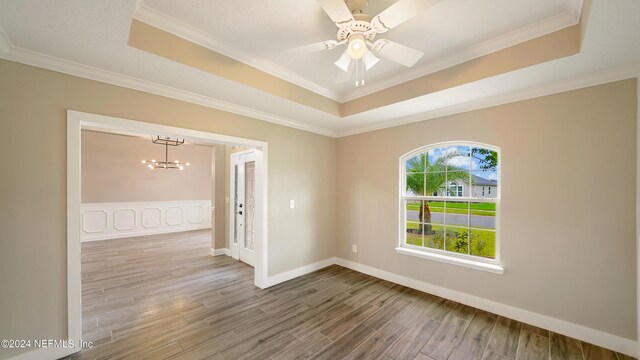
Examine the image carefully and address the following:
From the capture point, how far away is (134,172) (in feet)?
23.6

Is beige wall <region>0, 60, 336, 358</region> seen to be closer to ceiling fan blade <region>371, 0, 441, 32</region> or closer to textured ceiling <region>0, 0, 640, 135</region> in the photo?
textured ceiling <region>0, 0, 640, 135</region>

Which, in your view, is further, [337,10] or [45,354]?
[45,354]

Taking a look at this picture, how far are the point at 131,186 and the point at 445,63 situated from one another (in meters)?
8.64

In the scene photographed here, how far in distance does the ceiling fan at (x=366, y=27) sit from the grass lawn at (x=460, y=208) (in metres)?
2.11

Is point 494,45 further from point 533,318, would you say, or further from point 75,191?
point 75,191

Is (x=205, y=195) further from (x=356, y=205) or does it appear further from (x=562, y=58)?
(x=562, y=58)

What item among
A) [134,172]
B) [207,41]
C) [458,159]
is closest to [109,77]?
[207,41]

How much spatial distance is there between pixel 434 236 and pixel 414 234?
0.29 m

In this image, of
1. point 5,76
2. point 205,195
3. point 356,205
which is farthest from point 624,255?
point 205,195

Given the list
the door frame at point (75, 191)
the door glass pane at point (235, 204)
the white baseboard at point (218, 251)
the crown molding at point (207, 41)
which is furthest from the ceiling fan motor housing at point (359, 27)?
the white baseboard at point (218, 251)

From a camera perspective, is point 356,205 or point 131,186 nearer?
point 356,205

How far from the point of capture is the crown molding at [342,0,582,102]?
5.98 ft

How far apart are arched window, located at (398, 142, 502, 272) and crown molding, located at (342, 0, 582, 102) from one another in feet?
3.48

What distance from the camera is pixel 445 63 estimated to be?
2.46 m
